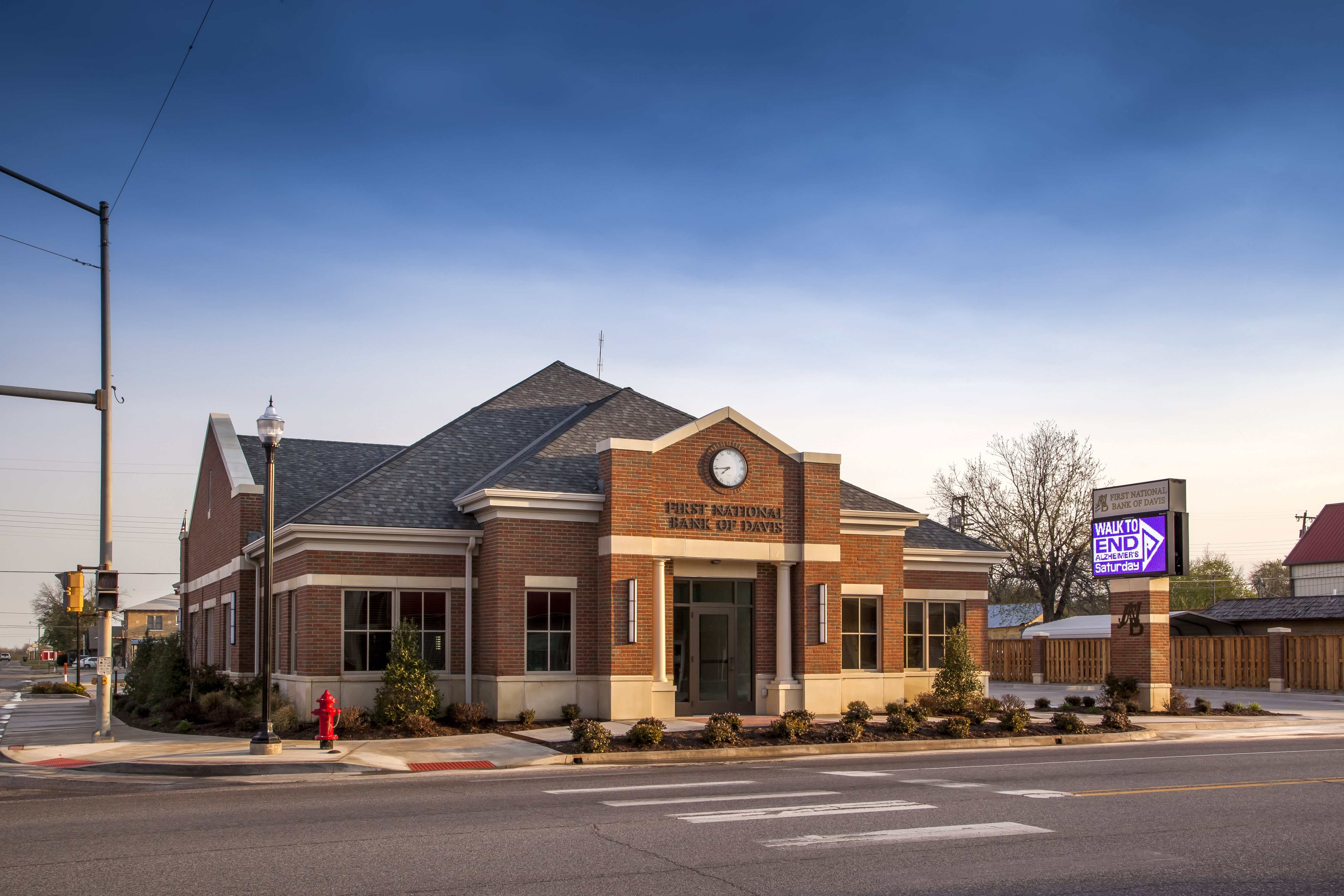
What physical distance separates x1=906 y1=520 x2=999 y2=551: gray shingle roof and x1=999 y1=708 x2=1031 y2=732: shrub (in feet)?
22.6

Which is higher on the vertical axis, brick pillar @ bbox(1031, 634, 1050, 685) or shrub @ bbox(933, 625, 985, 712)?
shrub @ bbox(933, 625, 985, 712)

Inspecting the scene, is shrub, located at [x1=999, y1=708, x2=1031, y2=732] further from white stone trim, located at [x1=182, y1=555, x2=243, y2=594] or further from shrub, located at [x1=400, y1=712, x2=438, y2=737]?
white stone trim, located at [x1=182, y1=555, x2=243, y2=594]

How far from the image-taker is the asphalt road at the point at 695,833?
28.6 feet

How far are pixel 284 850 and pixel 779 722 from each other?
11530 mm

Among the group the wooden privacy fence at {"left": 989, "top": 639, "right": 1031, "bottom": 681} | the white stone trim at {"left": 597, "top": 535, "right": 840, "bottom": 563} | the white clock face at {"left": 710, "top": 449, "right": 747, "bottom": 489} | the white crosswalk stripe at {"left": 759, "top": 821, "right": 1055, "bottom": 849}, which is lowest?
the wooden privacy fence at {"left": 989, "top": 639, "right": 1031, "bottom": 681}

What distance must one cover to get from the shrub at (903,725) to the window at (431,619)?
887 centimetres

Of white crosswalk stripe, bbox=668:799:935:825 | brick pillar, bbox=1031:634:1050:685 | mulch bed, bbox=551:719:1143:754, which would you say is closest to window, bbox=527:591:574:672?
mulch bed, bbox=551:719:1143:754

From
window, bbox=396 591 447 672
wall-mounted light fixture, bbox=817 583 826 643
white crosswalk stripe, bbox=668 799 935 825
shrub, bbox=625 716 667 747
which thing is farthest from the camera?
wall-mounted light fixture, bbox=817 583 826 643

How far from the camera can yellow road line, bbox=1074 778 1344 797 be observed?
1365 cm

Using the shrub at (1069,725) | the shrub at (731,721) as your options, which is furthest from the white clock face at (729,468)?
the shrub at (1069,725)

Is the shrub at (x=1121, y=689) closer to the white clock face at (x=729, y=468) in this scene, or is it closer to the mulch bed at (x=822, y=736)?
the mulch bed at (x=822, y=736)

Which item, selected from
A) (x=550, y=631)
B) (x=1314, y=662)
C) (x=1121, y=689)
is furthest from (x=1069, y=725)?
(x=1314, y=662)

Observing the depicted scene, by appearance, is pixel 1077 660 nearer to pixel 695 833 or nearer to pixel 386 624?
pixel 386 624

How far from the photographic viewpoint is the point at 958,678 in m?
25.4
